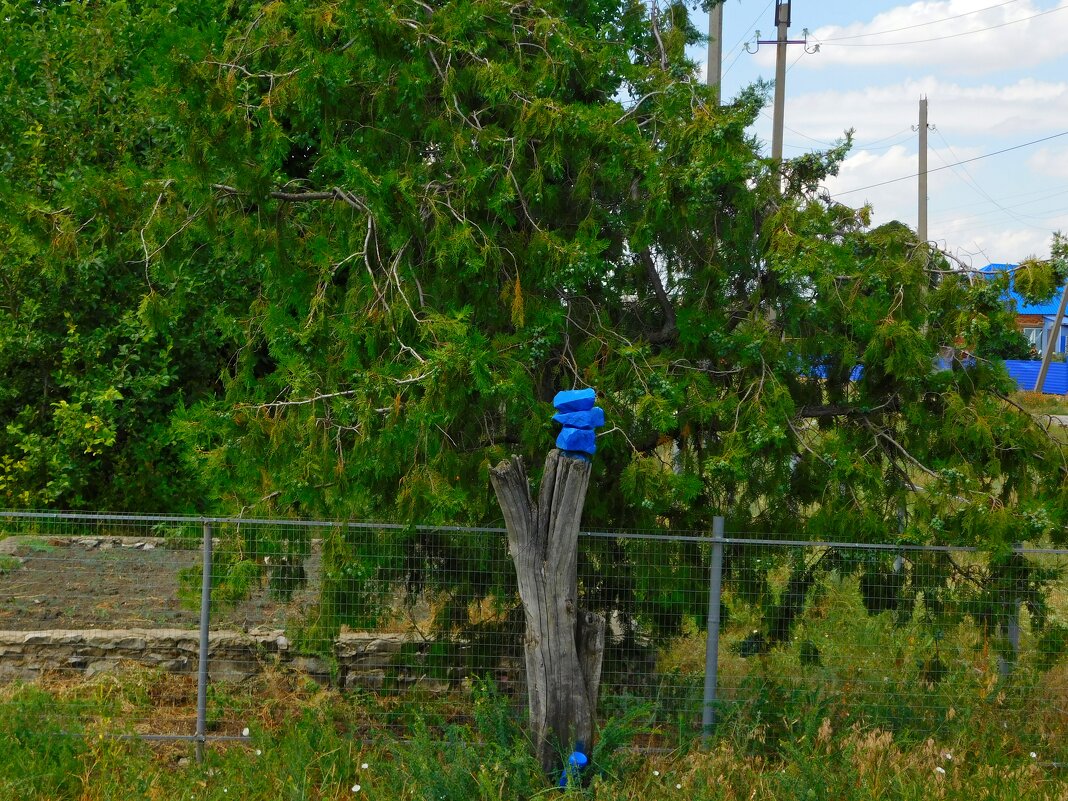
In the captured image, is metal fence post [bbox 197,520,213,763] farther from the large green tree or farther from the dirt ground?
the dirt ground

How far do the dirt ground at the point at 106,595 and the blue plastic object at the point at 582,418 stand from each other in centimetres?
275

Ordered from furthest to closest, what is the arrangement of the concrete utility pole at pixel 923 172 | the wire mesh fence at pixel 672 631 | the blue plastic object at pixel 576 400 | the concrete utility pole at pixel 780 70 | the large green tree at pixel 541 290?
1. the concrete utility pole at pixel 923 172
2. the concrete utility pole at pixel 780 70
3. the wire mesh fence at pixel 672 631
4. the large green tree at pixel 541 290
5. the blue plastic object at pixel 576 400

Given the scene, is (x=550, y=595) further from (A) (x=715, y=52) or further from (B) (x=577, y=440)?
(A) (x=715, y=52)

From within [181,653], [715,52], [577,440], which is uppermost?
[715,52]

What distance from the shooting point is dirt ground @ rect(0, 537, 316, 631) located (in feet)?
24.8

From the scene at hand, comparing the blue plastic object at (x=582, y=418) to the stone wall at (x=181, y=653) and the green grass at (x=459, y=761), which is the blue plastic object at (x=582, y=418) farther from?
the stone wall at (x=181, y=653)

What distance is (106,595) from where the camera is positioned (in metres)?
8.31

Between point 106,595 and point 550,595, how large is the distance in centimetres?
460

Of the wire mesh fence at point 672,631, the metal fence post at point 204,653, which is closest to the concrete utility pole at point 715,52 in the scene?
the wire mesh fence at point 672,631

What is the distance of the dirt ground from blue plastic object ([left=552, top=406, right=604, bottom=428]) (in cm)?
275

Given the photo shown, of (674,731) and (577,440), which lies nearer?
(577,440)

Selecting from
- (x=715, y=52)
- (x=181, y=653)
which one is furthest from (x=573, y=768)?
(x=715, y=52)

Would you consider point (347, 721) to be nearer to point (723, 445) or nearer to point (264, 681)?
point (264, 681)

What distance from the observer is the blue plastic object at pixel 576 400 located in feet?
16.5
